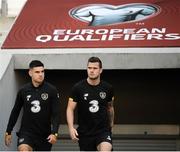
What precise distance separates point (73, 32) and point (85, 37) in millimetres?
351

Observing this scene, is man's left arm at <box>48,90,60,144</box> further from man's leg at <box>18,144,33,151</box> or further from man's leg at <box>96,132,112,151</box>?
man's leg at <box>96,132,112,151</box>

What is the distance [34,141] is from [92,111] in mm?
861

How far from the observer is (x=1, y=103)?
8359mm

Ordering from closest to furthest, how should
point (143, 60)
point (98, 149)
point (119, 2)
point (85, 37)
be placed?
point (98, 149) → point (143, 60) → point (85, 37) → point (119, 2)

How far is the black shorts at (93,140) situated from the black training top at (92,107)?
6 centimetres

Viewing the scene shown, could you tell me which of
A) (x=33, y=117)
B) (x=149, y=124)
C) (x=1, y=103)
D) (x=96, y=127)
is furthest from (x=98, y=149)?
(x=149, y=124)

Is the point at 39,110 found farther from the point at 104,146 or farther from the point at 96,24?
the point at 96,24

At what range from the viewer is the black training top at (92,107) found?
614 centimetres

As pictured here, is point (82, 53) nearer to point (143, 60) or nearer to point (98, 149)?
point (143, 60)

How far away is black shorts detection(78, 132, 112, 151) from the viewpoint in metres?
6.09

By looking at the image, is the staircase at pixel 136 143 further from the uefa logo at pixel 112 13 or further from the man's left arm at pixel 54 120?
the man's left arm at pixel 54 120

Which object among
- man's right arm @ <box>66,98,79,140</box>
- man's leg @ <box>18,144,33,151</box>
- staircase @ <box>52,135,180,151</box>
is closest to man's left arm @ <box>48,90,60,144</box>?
man's right arm @ <box>66,98,79,140</box>

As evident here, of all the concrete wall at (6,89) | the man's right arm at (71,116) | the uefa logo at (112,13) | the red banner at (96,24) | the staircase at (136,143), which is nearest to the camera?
the man's right arm at (71,116)

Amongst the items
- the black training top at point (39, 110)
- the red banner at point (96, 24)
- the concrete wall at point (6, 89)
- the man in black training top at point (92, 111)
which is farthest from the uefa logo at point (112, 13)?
the black training top at point (39, 110)
